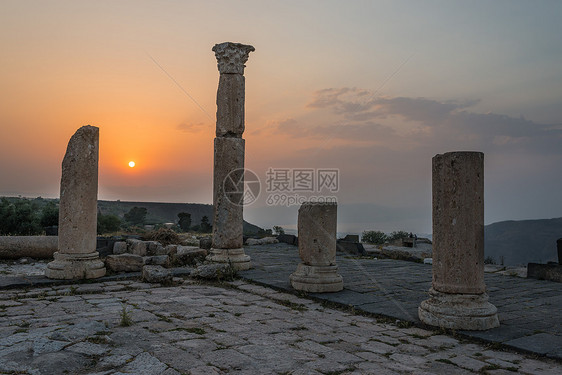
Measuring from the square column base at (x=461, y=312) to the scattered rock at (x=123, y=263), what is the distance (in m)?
6.63

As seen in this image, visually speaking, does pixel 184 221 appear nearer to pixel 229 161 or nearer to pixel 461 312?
pixel 229 161

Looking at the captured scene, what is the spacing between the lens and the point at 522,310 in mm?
7312

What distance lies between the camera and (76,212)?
9.41m

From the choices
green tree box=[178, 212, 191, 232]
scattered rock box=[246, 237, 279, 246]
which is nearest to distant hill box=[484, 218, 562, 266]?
green tree box=[178, 212, 191, 232]

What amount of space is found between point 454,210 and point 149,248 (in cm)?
966

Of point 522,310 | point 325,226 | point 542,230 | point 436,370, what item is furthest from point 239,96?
point 542,230

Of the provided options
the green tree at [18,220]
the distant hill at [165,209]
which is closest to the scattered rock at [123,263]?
the green tree at [18,220]

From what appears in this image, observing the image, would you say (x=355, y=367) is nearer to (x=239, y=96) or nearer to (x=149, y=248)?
(x=239, y=96)

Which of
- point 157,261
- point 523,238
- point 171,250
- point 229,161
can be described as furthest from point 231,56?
point 523,238

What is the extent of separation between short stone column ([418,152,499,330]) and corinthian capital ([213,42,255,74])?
6.23 meters

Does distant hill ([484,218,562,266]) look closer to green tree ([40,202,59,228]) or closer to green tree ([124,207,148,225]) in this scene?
green tree ([124,207,148,225])

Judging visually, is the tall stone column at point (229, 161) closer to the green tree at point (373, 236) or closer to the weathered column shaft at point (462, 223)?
the weathered column shaft at point (462, 223)

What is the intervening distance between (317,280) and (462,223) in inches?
122

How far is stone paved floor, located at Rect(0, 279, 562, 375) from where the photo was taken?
14.8 ft
